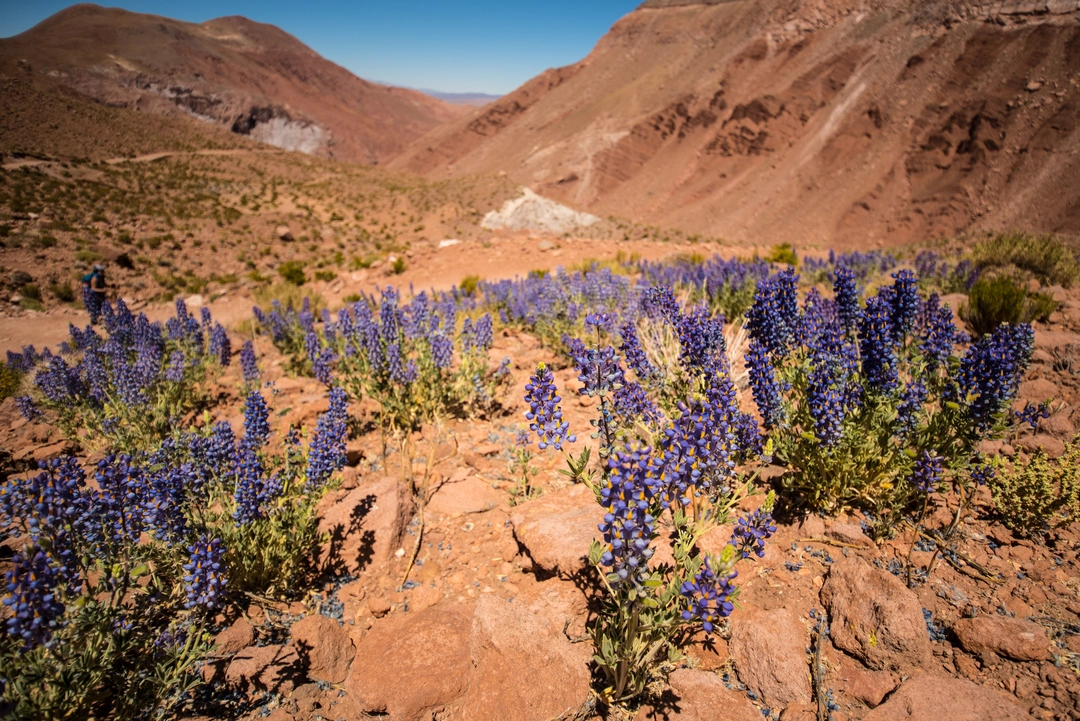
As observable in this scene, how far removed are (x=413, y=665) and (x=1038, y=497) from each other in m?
4.10

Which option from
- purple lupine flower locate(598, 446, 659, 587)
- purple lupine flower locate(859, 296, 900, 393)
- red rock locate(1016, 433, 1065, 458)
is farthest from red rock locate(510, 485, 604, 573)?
red rock locate(1016, 433, 1065, 458)

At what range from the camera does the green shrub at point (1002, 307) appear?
6430 mm

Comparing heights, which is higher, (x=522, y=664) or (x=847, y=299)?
(x=847, y=299)

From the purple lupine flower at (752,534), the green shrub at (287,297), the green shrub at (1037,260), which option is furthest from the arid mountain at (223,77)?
the green shrub at (1037,260)

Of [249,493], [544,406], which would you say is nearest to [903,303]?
[544,406]

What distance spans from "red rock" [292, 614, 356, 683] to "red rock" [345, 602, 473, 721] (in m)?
0.09

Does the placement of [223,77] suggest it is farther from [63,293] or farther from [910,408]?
[910,408]

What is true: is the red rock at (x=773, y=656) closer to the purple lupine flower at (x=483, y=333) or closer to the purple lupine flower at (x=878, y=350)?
the purple lupine flower at (x=878, y=350)

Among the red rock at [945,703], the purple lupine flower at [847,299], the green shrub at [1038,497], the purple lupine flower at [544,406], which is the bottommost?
the red rock at [945,703]

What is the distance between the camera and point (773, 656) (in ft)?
8.55

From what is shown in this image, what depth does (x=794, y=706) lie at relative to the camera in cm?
246

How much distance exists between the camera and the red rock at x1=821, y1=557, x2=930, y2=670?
102 inches

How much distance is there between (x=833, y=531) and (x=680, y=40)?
62.0 m

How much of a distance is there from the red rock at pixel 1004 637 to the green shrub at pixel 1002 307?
5.38 meters
